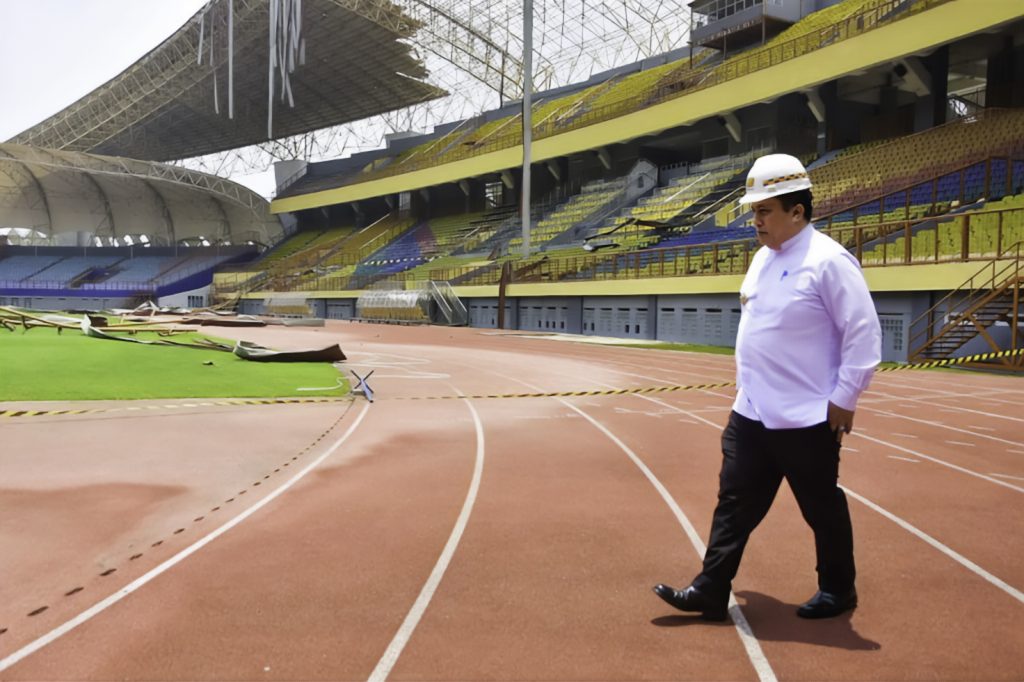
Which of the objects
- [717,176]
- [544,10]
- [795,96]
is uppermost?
[544,10]

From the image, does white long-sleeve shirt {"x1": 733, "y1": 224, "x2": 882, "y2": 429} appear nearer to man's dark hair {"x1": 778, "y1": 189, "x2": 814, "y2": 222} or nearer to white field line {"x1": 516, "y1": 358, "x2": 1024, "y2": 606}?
man's dark hair {"x1": 778, "y1": 189, "x2": 814, "y2": 222}

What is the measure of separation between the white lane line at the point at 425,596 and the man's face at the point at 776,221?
97.6 inches

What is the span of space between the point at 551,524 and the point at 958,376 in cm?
1272

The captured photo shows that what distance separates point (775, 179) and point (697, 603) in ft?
6.71

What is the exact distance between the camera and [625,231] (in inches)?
1321

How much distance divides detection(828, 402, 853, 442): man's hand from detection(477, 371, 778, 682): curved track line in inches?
41.7

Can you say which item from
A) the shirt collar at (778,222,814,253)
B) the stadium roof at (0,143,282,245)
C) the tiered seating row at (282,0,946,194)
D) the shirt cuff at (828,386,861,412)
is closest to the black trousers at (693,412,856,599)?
the shirt cuff at (828,386,861,412)

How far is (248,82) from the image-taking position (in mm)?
59438

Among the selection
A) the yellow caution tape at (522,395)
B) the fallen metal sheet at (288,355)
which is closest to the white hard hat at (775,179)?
the yellow caution tape at (522,395)

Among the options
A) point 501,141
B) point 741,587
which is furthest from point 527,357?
point 501,141

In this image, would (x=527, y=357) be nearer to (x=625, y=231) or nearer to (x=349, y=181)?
(x=625, y=231)

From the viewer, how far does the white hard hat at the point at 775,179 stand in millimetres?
3197

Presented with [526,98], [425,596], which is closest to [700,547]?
[425,596]

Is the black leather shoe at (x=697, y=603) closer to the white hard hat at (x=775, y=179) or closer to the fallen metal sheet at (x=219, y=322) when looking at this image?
the white hard hat at (x=775, y=179)
